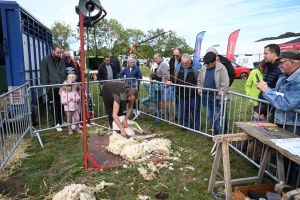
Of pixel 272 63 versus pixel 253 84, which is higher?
pixel 272 63

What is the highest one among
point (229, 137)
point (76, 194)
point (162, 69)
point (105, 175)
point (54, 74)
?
point (162, 69)

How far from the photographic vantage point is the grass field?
3.15m

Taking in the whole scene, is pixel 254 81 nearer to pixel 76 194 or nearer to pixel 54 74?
pixel 76 194

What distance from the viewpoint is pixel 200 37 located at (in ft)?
27.1

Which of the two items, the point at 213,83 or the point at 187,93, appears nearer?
the point at 213,83

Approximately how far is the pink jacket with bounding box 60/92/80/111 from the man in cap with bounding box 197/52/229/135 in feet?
10.0

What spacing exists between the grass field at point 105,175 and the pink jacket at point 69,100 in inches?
40.0

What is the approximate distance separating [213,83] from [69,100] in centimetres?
347

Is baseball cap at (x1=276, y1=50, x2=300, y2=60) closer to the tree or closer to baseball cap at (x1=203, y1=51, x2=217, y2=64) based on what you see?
baseball cap at (x1=203, y1=51, x2=217, y2=64)

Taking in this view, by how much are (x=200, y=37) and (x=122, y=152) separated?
19.0 feet

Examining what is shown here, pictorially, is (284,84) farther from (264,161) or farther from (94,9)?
(94,9)

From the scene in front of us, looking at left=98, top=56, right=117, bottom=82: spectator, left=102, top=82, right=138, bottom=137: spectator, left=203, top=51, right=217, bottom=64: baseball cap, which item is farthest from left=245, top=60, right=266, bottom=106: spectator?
left=98, top=56, right=117, bottom=82: spectator

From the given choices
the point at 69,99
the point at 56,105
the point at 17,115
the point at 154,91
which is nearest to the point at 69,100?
the point at 69,99

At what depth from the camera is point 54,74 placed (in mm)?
5617
